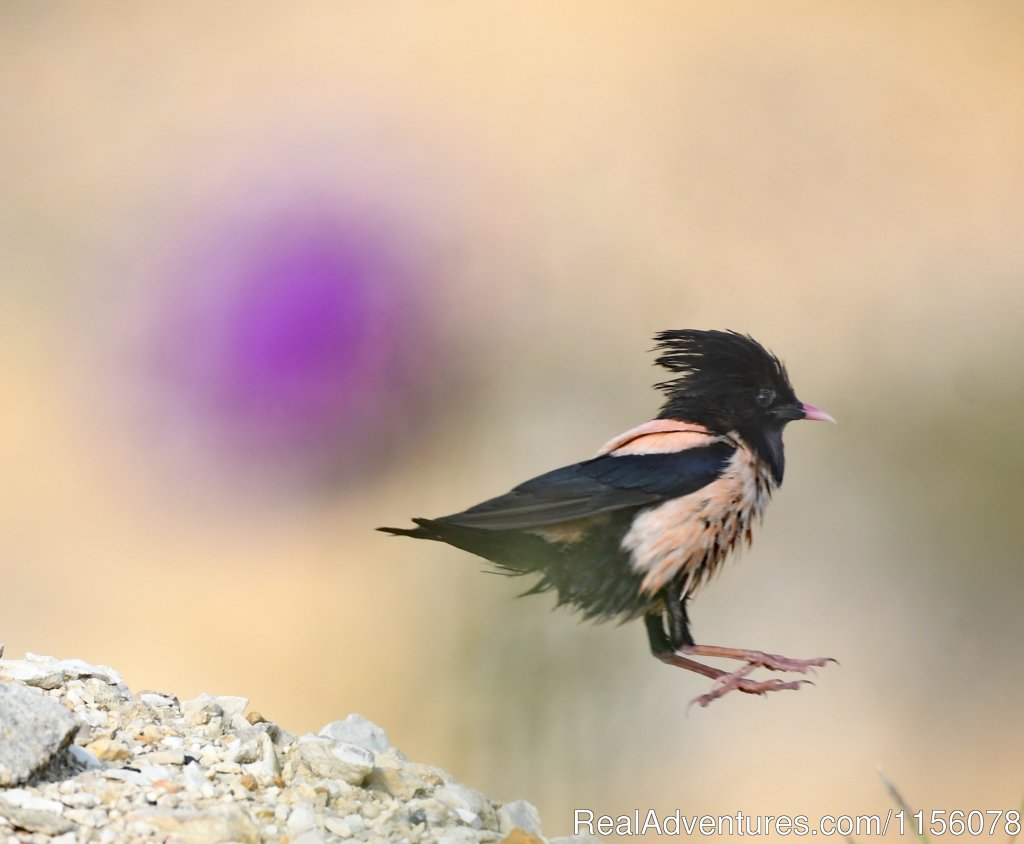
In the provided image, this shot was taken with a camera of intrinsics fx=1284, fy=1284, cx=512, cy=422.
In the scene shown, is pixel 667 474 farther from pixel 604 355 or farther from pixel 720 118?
pixel 720 118

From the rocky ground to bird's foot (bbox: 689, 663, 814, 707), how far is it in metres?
0.33

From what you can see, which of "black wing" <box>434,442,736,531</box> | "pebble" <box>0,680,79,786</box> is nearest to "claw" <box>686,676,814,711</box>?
"black wing" <box>434,442,736,531</box>

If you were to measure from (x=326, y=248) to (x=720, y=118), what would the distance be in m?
0.84

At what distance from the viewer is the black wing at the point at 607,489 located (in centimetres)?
199

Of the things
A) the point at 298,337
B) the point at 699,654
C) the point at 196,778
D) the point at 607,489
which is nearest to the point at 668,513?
the point at 607,489

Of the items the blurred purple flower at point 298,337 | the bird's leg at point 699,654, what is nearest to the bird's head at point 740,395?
the bird's leg at point 699,654

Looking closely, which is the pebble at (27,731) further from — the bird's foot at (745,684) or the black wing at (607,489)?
the bird's foot at (745,684)

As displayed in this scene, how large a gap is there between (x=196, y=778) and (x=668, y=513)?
79 centimetres

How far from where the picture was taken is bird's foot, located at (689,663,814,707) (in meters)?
2.04

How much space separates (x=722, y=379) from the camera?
2.09 meters

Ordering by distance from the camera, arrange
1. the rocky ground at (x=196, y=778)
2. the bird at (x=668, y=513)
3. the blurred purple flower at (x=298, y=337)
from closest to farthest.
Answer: the rocky ground at (x=196, y=778), the bird at (x=668, y=513), the blurred purple flower at (x=298, y=337)

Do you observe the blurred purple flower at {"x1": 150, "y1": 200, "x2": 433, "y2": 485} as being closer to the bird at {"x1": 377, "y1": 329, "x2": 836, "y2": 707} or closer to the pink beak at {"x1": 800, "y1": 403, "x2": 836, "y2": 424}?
the bird at {"x1": 377, "y1": 329, "x2": 836, "y2": 707}

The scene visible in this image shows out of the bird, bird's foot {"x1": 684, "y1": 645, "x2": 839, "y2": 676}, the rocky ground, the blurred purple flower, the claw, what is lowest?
the rocky ground

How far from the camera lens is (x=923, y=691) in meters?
2.33
